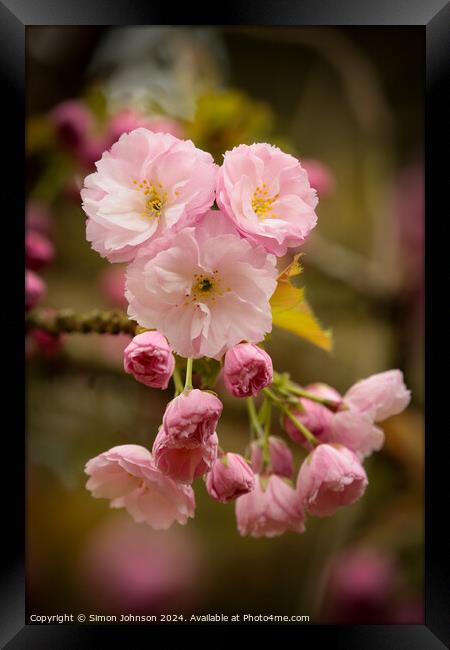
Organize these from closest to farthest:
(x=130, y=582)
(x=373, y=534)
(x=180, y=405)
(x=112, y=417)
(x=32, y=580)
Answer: (x=180, y=405)
(x=32, y=580)
(x=112, y=417)
(x=130, y=582)
(x=373, y=534)

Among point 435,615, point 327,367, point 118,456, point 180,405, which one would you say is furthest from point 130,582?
point 180,405

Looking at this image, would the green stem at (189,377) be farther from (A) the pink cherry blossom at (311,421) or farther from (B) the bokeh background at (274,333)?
(B) the bokeh background at (274,333)

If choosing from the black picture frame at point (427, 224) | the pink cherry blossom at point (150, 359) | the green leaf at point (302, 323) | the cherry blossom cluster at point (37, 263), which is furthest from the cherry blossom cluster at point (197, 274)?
the cherry blossom cluster at point (37, 263)

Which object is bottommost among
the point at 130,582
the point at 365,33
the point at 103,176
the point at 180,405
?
the point at 130,582

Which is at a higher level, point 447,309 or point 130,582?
point 447,309

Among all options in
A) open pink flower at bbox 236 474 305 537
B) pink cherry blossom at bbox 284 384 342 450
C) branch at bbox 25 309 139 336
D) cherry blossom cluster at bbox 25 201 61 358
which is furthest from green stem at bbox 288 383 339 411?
cherry blossom cluster at bbox 25 201 61 358

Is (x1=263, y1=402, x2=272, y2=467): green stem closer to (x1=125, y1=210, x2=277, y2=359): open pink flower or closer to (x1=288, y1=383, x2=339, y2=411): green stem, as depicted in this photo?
(x1=288, y1=383, x2=339, y2=411): green stem

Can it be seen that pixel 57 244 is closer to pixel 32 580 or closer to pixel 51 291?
pixel 51 291
